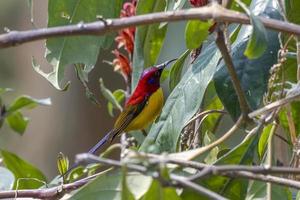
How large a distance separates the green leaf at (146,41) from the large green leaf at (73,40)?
0.12 meters

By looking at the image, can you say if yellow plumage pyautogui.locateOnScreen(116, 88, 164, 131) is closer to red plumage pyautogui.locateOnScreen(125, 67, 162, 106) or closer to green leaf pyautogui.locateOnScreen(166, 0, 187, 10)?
red plumage pyautogui.locateOnScreen(125, 67, 162, 106)

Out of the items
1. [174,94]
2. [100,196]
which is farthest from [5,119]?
[174,94]

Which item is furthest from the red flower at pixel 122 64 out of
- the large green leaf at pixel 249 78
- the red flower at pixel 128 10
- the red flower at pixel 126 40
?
the large green leaf at pixel 249 78

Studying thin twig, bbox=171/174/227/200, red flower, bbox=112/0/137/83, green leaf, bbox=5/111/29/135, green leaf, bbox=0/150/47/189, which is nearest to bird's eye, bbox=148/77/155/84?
red flower, bbox=112/0/137/83

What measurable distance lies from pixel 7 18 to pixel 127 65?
402cm

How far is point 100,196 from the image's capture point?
3.82ft

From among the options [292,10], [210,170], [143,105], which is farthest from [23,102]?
[143,105]

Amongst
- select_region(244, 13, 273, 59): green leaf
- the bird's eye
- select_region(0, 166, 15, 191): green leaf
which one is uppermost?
select_region(244, 13, 273, 59): green leaf

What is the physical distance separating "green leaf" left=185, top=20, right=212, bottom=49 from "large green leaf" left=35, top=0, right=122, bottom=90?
1.07ft

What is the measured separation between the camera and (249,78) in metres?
1.25

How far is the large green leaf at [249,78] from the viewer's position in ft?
4.01

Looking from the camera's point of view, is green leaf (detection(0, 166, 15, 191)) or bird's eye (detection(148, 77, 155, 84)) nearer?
green leaf (detection(0, 166, 15, 191))

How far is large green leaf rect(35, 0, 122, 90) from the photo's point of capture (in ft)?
4.97

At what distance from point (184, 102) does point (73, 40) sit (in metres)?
0.30
